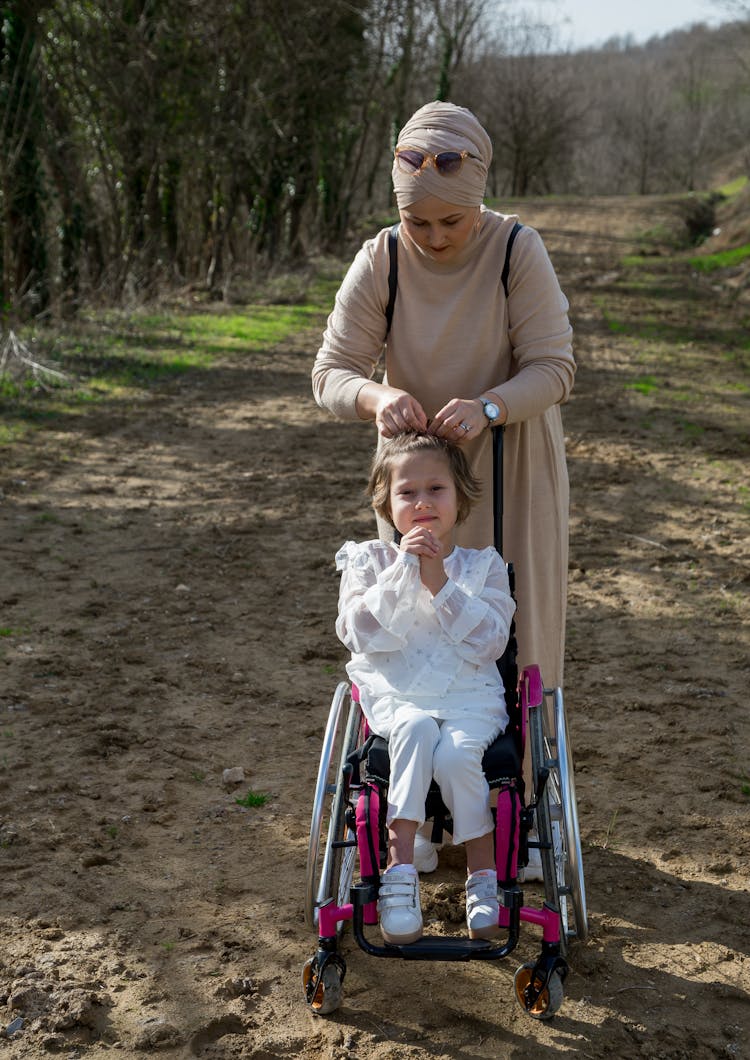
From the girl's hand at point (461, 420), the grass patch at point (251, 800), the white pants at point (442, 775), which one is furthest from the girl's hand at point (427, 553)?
the grass patch at point (251, 800)

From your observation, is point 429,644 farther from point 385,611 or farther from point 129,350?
point 129,350

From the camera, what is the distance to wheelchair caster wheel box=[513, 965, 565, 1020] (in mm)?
2939

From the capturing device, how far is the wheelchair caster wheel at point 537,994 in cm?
294

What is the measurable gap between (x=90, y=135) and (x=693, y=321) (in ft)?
27.4

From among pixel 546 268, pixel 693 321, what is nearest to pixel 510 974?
pixel 546 268

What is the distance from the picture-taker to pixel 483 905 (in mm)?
2908

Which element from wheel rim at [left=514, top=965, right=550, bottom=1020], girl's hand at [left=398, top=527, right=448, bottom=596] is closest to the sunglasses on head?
girl's hand at [left=398, top=527, right=448, bottom=596]

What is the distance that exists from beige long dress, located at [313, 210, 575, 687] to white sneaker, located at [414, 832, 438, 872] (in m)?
0.62

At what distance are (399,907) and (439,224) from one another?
5.63 feet

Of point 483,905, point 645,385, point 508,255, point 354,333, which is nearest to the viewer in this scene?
point 483,905

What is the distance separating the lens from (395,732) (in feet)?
9.84

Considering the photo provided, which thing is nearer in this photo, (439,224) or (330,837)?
(330,837)

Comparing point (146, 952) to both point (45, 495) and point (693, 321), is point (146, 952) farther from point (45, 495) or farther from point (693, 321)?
point (693, 321)

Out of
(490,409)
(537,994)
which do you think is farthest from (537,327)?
(537,994)
